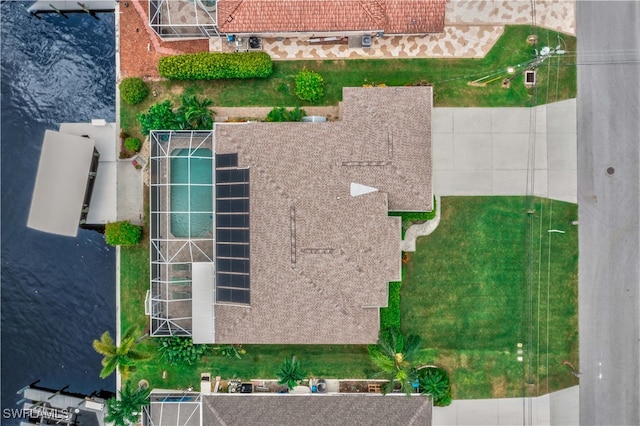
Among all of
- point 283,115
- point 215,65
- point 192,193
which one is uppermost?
point 215,65

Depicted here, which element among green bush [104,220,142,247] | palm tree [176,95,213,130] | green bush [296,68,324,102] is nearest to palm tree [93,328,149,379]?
green bush [104,220,142,247]

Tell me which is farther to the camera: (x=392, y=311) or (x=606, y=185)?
(x=606, y=185)

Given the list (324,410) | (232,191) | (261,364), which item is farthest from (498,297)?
(232,191)

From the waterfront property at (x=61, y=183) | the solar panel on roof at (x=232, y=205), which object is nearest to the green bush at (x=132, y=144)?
the waterfront property at (x=61, y=183)

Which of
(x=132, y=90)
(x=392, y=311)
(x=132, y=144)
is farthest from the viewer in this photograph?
(x=132, y=144)

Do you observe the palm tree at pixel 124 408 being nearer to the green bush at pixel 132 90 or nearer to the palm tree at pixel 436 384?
the palm tree at pixel 436 384

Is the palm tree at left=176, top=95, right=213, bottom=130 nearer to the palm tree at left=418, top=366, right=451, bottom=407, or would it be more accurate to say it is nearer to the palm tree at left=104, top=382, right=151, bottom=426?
the palm tree at left=104, top=382, right=151, bottom=426

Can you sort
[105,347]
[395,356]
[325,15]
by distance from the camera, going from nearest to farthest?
[105,347] < [395,356] < [325,15]

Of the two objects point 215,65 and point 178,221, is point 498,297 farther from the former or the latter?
point 215,65
